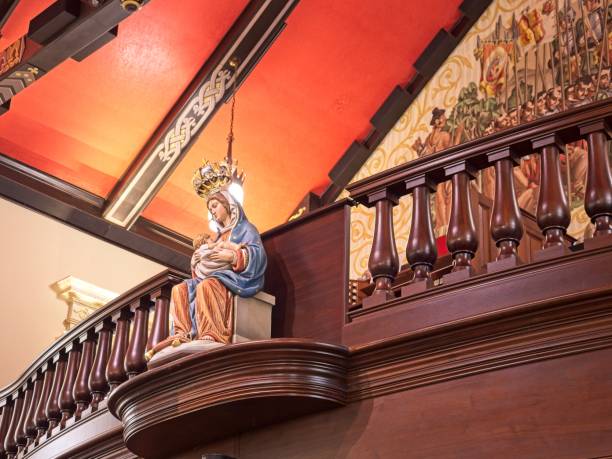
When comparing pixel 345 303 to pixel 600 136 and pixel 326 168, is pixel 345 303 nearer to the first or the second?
pixel 600 136

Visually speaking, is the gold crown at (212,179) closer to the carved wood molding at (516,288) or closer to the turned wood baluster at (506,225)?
the carved wood molding at (516,288)

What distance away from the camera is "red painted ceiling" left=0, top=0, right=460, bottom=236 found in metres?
8.18

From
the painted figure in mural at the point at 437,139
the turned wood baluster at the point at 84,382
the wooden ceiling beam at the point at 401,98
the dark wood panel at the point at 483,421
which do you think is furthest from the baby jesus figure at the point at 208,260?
the wooden ceiling beam at the point at 401,98

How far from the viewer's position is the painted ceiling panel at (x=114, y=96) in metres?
8.12

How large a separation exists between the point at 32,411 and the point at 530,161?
4176 mm

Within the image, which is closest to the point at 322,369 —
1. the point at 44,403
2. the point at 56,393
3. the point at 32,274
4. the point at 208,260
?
the point at 208,260

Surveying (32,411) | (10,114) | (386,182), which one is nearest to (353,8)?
(10,114)

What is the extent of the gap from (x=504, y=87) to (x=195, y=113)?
249 cm

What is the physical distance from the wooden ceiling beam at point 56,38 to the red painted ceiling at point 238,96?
50 centimetres

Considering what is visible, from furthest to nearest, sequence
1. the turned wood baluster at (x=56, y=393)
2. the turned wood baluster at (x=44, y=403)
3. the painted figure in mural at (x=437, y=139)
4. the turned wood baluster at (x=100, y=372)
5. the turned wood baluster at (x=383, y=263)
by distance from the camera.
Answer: the painted figure in mural at (x=437, y=139)
the turned wood baluster at (x=44, y=403)
the turned wood baluster at (x=56, y=393)
the turned wood baluster at (x=100, y=372)
the turned wood baluster at (x=383, y=263)

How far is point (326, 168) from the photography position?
31.3ft

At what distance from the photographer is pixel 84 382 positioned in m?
4.82

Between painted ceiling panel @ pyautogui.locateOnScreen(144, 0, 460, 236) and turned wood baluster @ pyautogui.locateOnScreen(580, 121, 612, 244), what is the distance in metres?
5.60

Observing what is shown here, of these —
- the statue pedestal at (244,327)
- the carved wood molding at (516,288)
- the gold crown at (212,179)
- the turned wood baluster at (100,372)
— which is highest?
the gold crown at (212,179)
